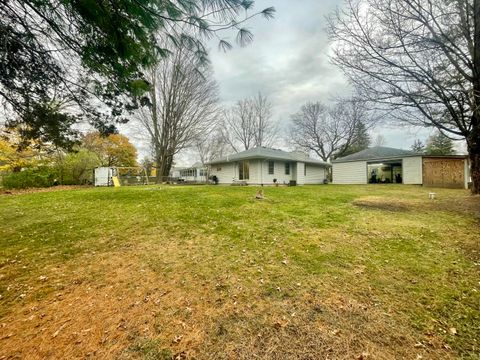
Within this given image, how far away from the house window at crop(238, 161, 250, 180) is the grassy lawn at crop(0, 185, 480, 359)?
12357 mm

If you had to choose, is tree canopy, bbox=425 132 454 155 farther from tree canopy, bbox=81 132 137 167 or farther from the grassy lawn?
tree canopy, bbox=81 132 137 167

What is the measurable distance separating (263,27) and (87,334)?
4650mm

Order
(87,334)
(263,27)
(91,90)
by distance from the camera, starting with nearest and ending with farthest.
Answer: (87,334) < (263,27) < (91,90)

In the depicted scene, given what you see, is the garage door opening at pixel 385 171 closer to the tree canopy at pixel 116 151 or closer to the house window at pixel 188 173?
the house window at pixel 188 173

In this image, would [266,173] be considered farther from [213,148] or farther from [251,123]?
[213,148]

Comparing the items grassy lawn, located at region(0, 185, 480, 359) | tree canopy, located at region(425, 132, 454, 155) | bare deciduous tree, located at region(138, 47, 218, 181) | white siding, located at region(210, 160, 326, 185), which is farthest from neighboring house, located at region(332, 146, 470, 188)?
bare deciduous tree, located at region(138, 47, 218, 181)

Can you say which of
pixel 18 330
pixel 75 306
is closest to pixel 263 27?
pixel 75 306

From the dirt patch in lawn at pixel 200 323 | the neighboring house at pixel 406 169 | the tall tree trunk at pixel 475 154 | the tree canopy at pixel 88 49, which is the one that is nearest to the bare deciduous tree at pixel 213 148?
the neighboring house at pixel 406 169

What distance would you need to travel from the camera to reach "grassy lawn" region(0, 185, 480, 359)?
2.23 m

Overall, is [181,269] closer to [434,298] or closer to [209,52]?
[434,298]

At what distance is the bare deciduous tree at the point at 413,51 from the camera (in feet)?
20.3

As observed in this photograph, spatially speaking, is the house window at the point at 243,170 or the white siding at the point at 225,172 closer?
the house window at the point at 243,170

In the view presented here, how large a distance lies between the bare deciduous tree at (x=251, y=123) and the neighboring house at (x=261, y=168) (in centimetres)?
1053

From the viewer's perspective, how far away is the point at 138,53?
3.89 m
